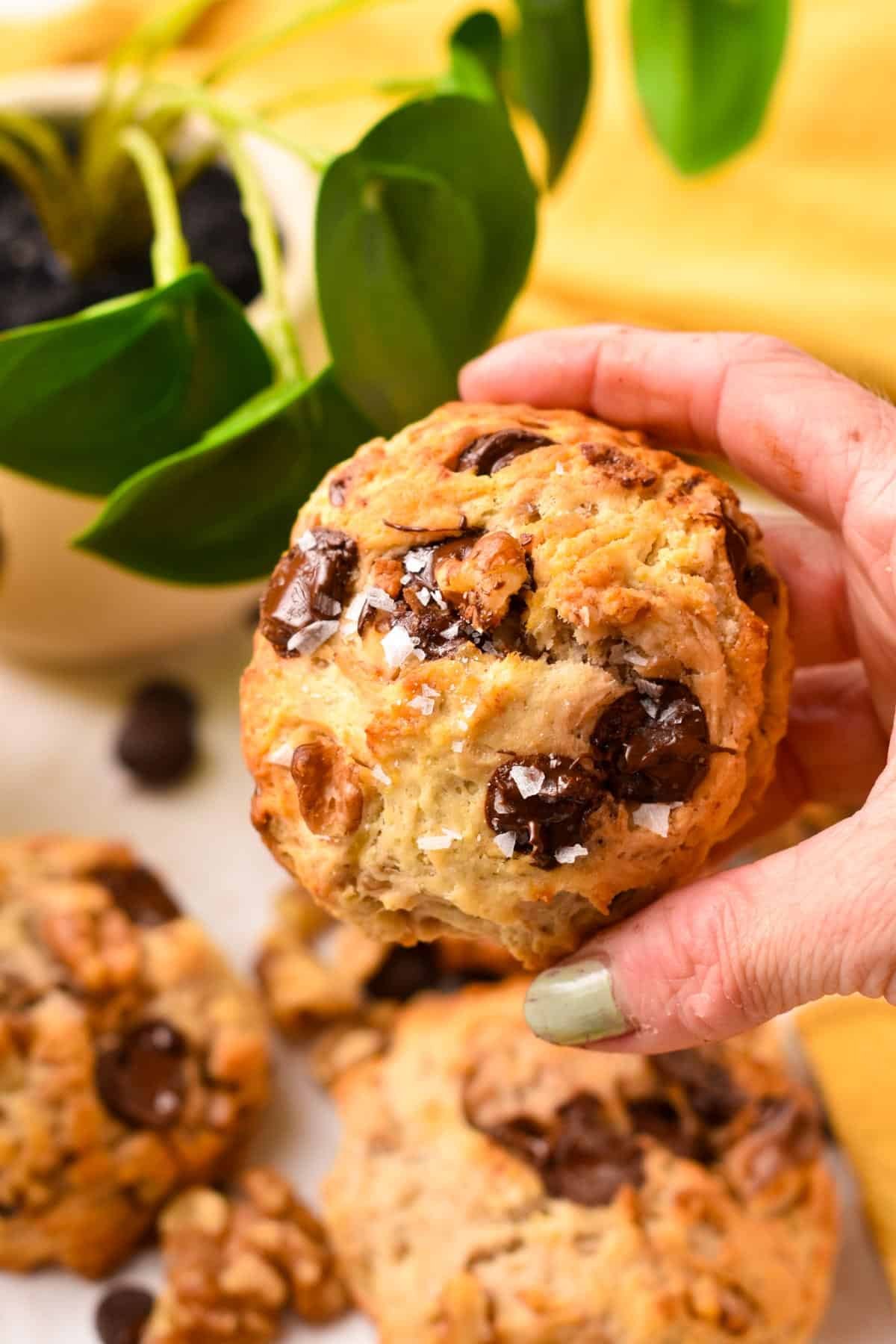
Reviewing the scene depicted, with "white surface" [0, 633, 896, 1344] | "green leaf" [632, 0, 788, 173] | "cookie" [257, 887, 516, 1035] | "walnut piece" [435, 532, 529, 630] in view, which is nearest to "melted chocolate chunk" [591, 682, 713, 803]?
"walnut piece" [435, 532, 529, 630]

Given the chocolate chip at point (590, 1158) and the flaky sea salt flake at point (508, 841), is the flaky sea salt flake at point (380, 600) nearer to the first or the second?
the flaky sea salt flake at point (508, 841)

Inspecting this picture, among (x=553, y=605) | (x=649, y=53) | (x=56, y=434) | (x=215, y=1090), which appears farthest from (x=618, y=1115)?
(x=649, y=53)

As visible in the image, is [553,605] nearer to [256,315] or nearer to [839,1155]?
[256,315]

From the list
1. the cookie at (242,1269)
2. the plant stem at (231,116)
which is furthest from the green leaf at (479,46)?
the cookie at (242,1269)

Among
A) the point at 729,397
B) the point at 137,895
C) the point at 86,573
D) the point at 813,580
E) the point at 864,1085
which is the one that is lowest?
the point at 864,1085

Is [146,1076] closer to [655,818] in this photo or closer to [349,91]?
[655,818]

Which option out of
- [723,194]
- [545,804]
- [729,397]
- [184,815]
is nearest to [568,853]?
[545,804]
